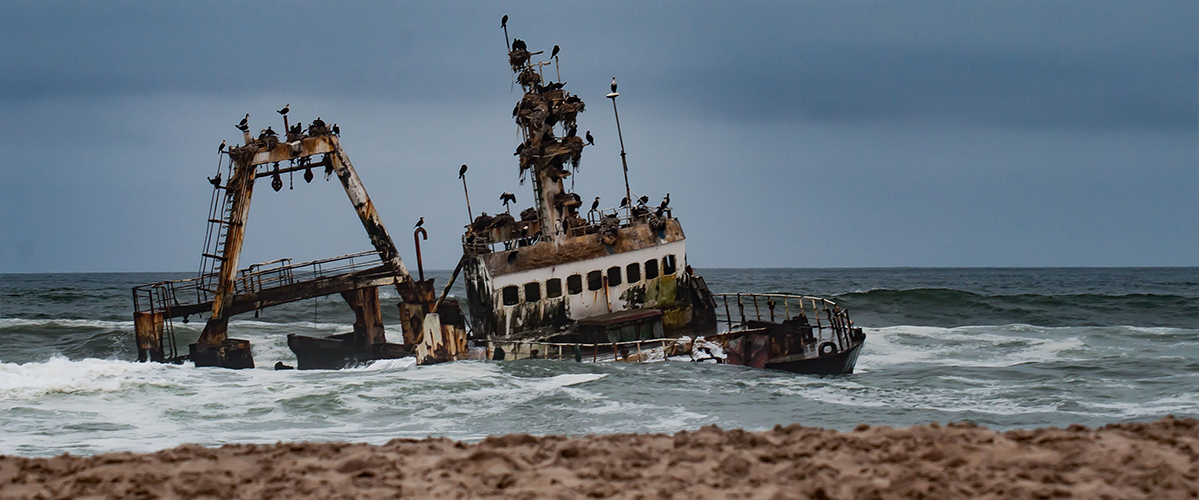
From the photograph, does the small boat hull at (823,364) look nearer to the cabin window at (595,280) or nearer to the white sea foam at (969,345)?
the white sea foam at (969,345)

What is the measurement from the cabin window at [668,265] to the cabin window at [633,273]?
0.79 metres

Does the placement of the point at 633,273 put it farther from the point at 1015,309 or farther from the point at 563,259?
the point at 1015,309

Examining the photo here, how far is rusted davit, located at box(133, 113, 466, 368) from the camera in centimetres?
2616

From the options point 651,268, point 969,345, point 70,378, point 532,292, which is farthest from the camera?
point 969,345

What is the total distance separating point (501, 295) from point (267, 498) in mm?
17637

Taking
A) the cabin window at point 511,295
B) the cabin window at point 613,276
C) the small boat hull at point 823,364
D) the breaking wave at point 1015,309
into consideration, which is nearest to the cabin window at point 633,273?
the cabin window at point 613,276

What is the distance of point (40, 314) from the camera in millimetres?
53969

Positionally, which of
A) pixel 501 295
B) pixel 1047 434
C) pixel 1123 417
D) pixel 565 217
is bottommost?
pixel 1123 417

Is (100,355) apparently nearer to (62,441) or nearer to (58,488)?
(62,441)

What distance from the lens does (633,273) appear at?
2605 cm

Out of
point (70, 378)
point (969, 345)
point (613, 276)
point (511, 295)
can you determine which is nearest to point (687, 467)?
point (70, 378)

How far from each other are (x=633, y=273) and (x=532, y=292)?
2.69 m

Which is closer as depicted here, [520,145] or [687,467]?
[687,467]

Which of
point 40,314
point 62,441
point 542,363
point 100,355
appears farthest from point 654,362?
point 40,314
